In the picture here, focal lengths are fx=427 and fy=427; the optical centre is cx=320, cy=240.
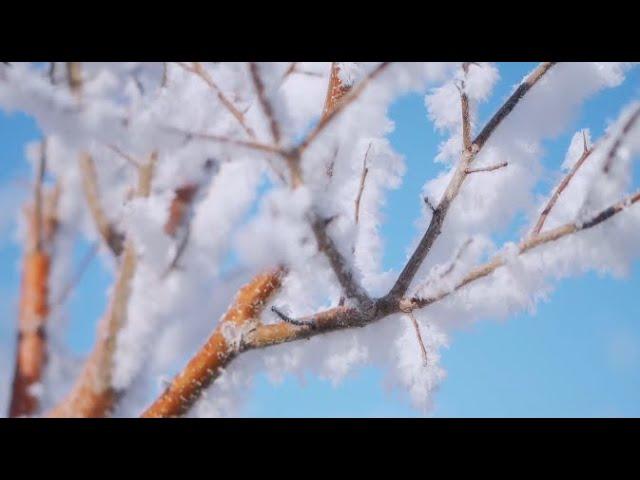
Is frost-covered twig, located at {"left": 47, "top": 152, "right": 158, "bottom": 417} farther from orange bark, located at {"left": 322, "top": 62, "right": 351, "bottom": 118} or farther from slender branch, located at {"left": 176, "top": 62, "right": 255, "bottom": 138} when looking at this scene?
orange bark, located at {"left": 322, "top": 62, "right": 351, "bottom": 118}

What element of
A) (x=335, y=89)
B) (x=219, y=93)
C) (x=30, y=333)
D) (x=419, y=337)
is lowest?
(x=419, y=337)

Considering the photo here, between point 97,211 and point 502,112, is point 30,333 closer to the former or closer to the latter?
point 97,211

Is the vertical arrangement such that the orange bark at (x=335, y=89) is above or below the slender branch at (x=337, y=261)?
above

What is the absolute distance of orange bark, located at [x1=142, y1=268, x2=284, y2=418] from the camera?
33.5 inches

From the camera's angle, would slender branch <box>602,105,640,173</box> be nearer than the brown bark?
Yes

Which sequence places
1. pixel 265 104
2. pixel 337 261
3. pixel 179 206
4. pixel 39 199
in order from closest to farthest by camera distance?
pixel 265 104 < pixel 337 261 < pixel 39 199 < pixel 179 206

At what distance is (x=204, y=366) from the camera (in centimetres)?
87

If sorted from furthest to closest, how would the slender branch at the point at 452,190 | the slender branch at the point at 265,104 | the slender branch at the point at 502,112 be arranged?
the slender branch at the point at 502,112
the slender branch at the point at 452,190
the slender branch at the point at 265,104

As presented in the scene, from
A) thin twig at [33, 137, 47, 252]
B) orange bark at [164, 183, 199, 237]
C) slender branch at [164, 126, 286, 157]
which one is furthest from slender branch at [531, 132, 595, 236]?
thin twig at [33, 137, 47, 252]

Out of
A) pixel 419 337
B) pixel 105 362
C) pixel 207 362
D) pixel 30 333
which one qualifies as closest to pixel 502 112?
pixel 419 337

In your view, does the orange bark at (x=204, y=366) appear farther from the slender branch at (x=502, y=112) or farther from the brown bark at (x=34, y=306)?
the slender branch at (x=502, y=112)

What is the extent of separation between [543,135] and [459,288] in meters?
0.56

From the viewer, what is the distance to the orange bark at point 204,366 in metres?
0.85

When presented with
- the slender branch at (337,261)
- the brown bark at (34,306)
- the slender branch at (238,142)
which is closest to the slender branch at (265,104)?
the slender branch at (238,142)
